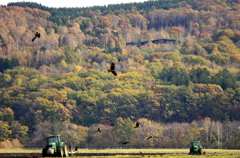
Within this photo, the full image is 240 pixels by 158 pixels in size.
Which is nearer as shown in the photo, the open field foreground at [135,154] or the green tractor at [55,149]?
the green tractor at [55,149]

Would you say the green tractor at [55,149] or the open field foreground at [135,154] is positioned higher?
the green tractor at [55,149]

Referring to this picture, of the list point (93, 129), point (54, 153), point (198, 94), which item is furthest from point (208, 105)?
point (54, 153)

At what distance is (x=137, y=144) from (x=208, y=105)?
39878 mm

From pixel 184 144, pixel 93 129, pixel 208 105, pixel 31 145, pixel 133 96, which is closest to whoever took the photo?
pixel 184 144

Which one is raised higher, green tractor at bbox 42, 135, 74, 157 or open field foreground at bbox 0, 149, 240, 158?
green tractor at bbox 42, 135, 74, 157

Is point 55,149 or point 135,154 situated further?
point 135,154

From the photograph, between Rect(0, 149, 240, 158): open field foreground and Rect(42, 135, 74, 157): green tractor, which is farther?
Rect(0, 149, 240, 158): open field foreground

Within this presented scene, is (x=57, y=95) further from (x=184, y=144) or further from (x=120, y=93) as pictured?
(x=184, y=144)

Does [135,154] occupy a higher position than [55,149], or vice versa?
[55,149]

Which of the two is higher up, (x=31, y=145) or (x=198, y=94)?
(x=198, y=94)

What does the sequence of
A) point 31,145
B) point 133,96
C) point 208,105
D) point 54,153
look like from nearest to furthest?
point 54,153
point 31,145
point 208,105
point 133,96

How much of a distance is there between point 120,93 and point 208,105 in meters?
33.0

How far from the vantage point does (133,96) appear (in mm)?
194500

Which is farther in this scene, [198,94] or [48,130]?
[198,94]
